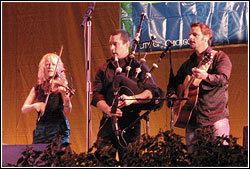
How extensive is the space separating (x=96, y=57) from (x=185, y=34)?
1325 mm

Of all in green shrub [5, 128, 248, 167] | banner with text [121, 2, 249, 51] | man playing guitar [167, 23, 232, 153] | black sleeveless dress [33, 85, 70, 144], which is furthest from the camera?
banner with text [121, 2, 249, 51]

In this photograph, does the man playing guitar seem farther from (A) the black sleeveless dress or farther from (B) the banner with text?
(A) the black sleeveless dress

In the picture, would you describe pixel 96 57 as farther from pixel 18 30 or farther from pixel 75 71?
pixel 18 30

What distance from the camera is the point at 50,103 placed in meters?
4.17

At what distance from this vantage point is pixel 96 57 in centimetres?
557

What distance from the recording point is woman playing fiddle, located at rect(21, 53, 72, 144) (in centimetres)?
412

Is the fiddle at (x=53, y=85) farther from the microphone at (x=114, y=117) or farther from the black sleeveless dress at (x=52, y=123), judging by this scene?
the microphone at (x=114, y=117)

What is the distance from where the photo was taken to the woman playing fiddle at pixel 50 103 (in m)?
4.12

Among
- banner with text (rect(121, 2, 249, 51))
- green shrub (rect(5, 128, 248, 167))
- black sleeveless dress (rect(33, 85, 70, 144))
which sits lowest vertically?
green shrub (rect(5, 128, 248, 167))

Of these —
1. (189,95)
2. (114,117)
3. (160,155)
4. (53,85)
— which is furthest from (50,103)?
(160,155)

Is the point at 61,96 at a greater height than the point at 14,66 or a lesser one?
lesser

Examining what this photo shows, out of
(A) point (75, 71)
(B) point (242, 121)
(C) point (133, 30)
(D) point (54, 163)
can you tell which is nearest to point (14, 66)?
(A) point (75, 71)

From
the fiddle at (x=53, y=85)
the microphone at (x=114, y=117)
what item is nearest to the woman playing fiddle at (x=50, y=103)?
the fiddle at (x=53, y=85)

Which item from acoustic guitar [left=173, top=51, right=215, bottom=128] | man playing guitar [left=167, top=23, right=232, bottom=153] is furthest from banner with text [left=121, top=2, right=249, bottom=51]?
acoustic guitar [left=173, top=51, right=215, bottom=128]
